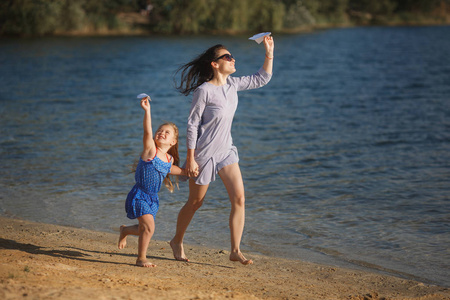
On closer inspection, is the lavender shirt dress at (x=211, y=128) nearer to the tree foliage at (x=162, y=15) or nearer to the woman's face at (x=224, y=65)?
the woman's face at (x=224, y=65)

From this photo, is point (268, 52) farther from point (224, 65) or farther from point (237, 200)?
point (237, 200)

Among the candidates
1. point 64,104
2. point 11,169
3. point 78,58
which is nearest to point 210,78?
point 11,169

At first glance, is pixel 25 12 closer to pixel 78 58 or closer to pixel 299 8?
pixel 78 58

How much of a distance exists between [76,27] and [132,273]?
52.9m

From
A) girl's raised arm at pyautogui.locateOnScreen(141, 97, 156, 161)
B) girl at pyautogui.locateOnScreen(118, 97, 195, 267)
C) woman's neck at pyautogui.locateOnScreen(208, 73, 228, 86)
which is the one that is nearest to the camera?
girl's raised arm at pyautogui.locateOnScreen(141, 97, 156, 161)

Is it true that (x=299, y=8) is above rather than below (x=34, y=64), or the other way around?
above

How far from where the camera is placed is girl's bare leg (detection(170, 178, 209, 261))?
5.69m

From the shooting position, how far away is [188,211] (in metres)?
5.85

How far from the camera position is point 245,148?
42.5 ft

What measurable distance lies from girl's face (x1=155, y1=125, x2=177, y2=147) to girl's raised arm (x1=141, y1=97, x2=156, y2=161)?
173 mm

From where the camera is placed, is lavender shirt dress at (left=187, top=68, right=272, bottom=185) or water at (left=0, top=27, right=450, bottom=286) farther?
water at (left=0, top=27, right=450, bottom=286)

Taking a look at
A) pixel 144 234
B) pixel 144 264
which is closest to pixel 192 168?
pixel 144 234

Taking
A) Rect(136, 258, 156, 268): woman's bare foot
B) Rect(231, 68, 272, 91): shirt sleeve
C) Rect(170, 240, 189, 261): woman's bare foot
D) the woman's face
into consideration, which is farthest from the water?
the woman's face

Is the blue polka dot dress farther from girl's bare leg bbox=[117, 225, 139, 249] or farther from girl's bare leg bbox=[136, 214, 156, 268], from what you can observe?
girl's bare leg bbox=[117, 225, 139, 249]
